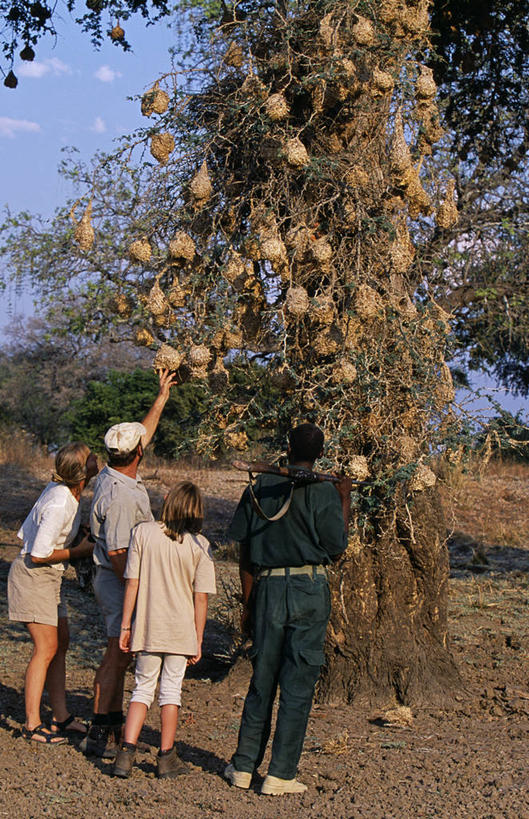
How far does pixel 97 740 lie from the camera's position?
532 centimetres

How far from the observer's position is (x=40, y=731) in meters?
5.43

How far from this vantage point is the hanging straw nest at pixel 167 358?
5621 millimetres

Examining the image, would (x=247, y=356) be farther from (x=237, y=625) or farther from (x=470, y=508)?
(x=470, y=508)

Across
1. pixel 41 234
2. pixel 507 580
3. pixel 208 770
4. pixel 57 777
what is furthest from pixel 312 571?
pixel 41 234

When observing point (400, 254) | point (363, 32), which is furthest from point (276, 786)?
point (363, 32)

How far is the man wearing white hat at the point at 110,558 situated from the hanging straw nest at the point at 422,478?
1.46 m

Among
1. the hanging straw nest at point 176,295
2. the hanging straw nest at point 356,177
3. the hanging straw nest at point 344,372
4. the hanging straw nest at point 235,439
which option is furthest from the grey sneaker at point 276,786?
the hanging straw nest at point 356,177

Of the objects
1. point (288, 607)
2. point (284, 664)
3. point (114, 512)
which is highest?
point (114, 512)

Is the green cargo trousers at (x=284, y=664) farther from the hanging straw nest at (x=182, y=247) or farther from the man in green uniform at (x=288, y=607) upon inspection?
the hanging straw nest at (x=182, y=247)

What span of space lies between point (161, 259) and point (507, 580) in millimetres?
6222

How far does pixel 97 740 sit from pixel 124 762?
1.70ft

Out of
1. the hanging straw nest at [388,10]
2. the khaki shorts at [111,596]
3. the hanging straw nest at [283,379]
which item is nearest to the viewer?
the khaki shorts at [111,596]

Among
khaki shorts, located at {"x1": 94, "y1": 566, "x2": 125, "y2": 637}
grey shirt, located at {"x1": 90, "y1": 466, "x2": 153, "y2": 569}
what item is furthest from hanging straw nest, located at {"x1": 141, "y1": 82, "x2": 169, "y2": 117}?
khaki shorts, located at {"x1": 94, "y1": 566, "x2": 125, "y2": 637}

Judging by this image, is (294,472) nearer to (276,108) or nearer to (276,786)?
(276,786)
